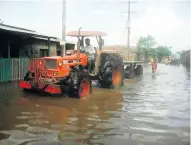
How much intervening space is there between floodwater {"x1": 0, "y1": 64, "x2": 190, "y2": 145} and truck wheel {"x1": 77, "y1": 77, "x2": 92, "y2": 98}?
0.30 m

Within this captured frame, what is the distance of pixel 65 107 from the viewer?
822 cm

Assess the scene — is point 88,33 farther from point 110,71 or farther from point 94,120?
point 94,120

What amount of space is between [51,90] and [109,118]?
3.06m

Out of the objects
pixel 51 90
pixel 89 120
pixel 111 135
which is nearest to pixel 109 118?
pixel 89 120

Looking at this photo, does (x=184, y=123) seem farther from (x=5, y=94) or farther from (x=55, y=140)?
(x=5, y=94)

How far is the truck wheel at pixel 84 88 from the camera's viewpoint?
9.72 m

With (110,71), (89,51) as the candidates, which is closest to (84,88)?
(89,51)

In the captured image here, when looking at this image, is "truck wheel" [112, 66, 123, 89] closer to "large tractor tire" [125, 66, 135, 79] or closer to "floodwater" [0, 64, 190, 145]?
"floodwater" [0, 64, 190, 145]

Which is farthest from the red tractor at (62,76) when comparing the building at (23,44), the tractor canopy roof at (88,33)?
the building at (23,44)

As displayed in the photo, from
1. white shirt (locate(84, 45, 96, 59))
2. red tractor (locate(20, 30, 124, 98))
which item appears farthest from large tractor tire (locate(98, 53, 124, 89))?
red tractor (locate(20, 30, 124, 98))

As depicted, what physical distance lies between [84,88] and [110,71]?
2.72m

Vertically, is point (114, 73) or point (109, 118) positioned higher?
point (114, 73)

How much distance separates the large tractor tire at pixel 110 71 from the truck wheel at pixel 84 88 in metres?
1.83

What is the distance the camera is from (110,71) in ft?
41.2
